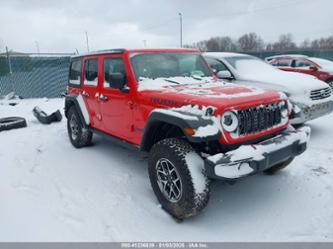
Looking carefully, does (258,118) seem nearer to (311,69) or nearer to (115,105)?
(115,105)

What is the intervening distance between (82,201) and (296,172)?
3019 millimetres

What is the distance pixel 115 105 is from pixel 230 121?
1.95m

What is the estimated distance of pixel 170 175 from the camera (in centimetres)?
318

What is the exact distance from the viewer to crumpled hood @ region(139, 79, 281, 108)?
3.00 meters

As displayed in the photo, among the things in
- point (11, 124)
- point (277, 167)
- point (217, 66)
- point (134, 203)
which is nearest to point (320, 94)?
point (217, 66)

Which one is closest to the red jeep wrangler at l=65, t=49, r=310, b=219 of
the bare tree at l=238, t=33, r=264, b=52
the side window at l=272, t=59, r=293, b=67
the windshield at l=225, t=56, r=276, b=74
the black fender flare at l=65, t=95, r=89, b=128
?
A: the black fender flare at l=65, t=95, r=89, b=128

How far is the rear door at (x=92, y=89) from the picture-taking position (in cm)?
480

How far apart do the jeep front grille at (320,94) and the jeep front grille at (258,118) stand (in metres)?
2.63

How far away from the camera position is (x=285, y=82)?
577 cm

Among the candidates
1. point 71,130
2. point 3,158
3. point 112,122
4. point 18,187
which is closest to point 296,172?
point 112,122

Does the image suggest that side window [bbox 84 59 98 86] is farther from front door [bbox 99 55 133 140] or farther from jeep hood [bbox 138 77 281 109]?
jeep hood [bbox 138 77 281 109]

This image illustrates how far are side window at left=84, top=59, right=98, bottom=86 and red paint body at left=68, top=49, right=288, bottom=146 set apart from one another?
0.09 m

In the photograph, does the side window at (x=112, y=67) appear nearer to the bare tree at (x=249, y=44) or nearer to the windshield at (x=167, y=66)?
the windshield at (x=167, y=66)

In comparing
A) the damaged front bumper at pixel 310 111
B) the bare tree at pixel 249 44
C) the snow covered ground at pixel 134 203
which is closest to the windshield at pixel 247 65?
the damaged front bumper at pixel 310 111
